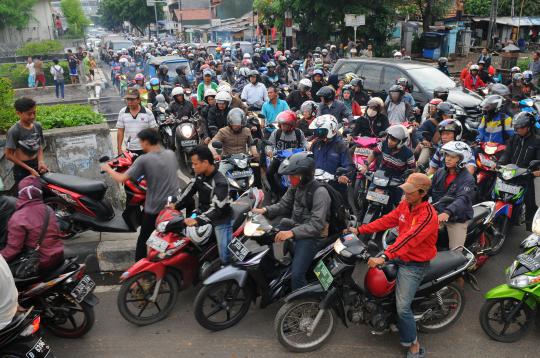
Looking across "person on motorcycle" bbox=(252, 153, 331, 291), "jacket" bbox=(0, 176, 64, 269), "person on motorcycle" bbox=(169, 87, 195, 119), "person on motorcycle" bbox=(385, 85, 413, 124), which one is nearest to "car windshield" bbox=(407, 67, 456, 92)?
"person on motorcycle" bbox=(385, 85, 413, 124)

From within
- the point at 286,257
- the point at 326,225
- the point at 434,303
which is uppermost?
the point at 326,225

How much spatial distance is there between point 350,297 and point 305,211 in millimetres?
852

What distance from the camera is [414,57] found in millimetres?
27938

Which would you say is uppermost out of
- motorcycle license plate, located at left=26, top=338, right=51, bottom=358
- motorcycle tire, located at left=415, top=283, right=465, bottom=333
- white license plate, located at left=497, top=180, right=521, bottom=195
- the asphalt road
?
white license plate, located at left=497, top=180, right=521, bottom=195

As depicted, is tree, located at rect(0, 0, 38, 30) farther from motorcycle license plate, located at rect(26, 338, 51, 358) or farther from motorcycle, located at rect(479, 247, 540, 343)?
motorcycle, located at rect(479, 247, 540, 343)

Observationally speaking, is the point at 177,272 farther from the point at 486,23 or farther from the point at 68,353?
the point at 486,23

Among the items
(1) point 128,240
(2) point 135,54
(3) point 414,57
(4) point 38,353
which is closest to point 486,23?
(3) point 414,57

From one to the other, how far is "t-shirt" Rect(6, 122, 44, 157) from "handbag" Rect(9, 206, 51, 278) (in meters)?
2.12

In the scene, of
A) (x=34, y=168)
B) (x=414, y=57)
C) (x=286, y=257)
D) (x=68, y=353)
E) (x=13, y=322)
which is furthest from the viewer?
(x=414, y=57)

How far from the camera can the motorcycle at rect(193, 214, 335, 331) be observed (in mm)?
4223

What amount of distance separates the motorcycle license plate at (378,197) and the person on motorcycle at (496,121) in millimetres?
2277

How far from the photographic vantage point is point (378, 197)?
5.71 m

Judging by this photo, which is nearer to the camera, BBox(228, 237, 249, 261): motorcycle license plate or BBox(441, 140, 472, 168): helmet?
BBox(228, 237, 249, 261): motorcycle license plate

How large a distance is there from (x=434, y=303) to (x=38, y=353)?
10.7 feet
